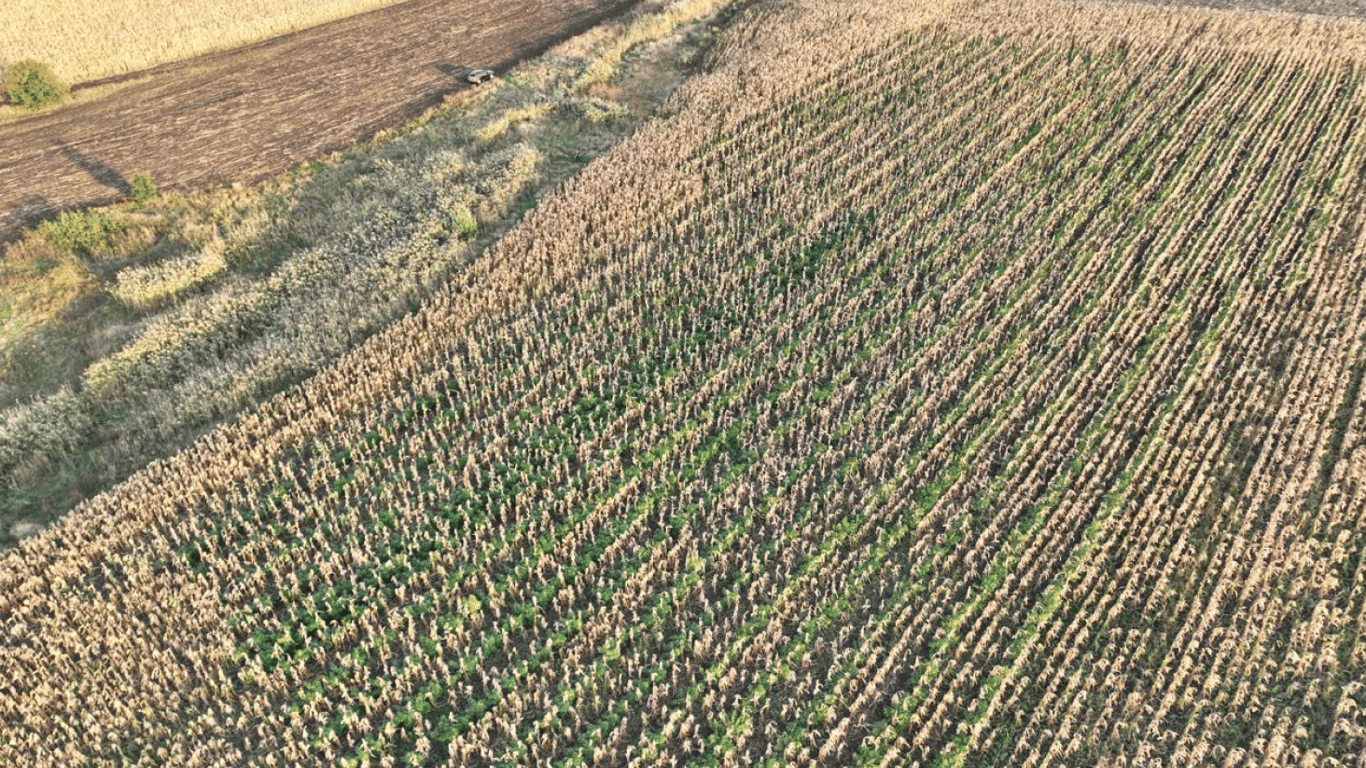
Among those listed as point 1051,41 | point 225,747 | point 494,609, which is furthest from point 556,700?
point 1051,41

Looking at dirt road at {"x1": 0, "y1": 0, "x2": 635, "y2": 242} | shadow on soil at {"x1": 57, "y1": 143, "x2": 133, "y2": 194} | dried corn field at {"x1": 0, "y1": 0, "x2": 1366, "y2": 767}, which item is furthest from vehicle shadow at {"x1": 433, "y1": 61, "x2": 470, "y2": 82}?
dried corn field at {"x1": 0, "y1": 0, "x2": 1366, "y2": 767}

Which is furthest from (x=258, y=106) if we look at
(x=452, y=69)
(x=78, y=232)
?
(x=78, y=232)

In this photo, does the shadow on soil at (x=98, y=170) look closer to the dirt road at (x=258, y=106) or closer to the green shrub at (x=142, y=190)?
the dirt road at (x=258, y=106)

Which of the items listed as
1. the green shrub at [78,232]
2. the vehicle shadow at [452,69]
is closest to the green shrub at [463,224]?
the green shrub at [78,232]

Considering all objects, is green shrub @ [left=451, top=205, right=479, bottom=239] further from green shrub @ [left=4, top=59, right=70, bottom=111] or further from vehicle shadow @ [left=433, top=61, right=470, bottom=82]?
green shrub @ [left=4, top=59, right=70, bottom=111]

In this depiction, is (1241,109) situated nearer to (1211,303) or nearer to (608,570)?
(1211,303)
